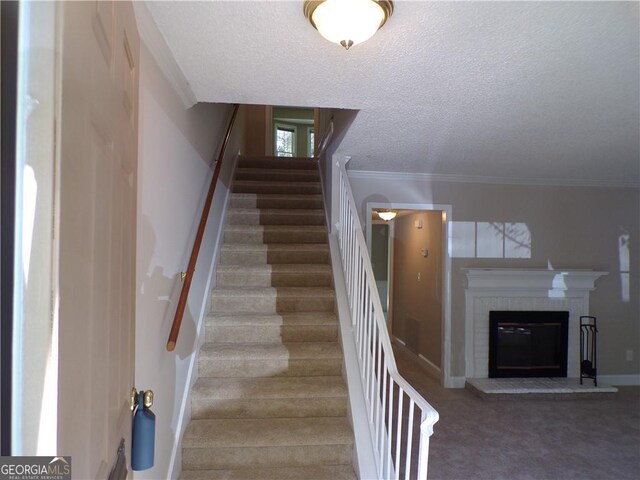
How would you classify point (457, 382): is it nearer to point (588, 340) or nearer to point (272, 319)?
point (588, 340)

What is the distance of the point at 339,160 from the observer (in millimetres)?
Result: 3537

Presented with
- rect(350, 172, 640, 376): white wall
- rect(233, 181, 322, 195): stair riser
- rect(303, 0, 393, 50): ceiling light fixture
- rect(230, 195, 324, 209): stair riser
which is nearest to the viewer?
rect(303, 0, 393, 50): ceiling light fixture

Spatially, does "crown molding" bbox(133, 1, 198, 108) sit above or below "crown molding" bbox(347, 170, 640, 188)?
above

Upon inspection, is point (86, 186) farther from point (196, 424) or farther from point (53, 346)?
point (196, 424)

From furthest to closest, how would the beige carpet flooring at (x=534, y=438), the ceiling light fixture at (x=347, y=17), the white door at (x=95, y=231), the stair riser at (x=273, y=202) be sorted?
the stair riser at (x=273, y=202) < the beige carpet flooring at (x=534, y=438) < the ceiling light fixture at (x=347, y=17) < the white door at (x=95, y=231)

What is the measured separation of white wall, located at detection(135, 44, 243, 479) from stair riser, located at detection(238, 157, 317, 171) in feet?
7.30

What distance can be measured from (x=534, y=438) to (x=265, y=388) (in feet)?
7.87

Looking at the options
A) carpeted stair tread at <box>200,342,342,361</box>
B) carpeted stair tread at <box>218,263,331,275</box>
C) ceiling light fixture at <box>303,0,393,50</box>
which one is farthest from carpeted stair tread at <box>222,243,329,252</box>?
ceiling light fixture at <box>303,0,393,50</box>

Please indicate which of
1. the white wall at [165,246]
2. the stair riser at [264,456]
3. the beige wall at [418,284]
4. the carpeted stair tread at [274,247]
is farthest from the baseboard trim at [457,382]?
the white wall at [165,246]

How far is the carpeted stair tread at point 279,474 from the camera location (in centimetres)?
218

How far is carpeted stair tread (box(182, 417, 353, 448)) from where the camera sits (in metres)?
2.27

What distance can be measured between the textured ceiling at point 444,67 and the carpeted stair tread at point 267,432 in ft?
6.83

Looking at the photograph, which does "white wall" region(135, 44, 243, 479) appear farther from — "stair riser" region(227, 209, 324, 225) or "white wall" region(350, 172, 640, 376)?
"white wall" region(350, 172, 640, 376)

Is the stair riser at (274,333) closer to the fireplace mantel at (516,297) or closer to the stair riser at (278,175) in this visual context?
the fireplace mantel at (516,297)
